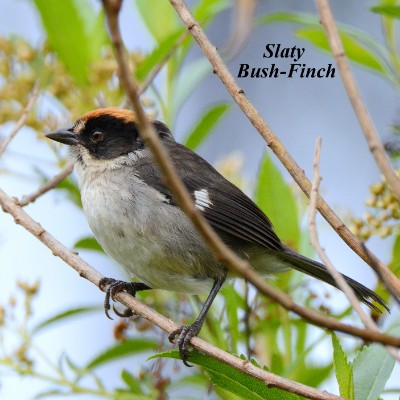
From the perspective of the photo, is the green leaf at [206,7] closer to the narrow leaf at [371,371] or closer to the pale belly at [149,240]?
the pale belly at [149,240]

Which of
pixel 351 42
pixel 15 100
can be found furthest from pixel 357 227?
pixel 15 100

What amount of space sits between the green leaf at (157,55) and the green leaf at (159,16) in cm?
33

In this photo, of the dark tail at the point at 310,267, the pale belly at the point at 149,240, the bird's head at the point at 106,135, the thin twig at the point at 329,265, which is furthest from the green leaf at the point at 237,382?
the bird's head at the point at 106,135

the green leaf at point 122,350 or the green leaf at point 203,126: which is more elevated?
the green leaf at point 203,126

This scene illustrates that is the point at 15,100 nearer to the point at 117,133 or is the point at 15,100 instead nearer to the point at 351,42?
the point at 117,133

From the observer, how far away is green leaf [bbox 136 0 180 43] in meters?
3.21

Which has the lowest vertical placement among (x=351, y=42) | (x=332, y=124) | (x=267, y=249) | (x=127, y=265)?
(x=127, y=265)

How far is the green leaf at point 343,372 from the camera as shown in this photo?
1.71 metres

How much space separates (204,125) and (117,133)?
23.1 inches

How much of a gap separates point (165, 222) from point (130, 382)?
0.80 m

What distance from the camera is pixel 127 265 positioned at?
3.08 metres

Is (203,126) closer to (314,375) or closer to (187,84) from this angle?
(187,84)

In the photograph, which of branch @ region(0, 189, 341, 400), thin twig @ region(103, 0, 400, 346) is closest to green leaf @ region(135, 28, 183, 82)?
branch @ region(0, 189, 341, 400)

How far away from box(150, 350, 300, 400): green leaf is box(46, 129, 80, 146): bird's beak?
150 centimetres
